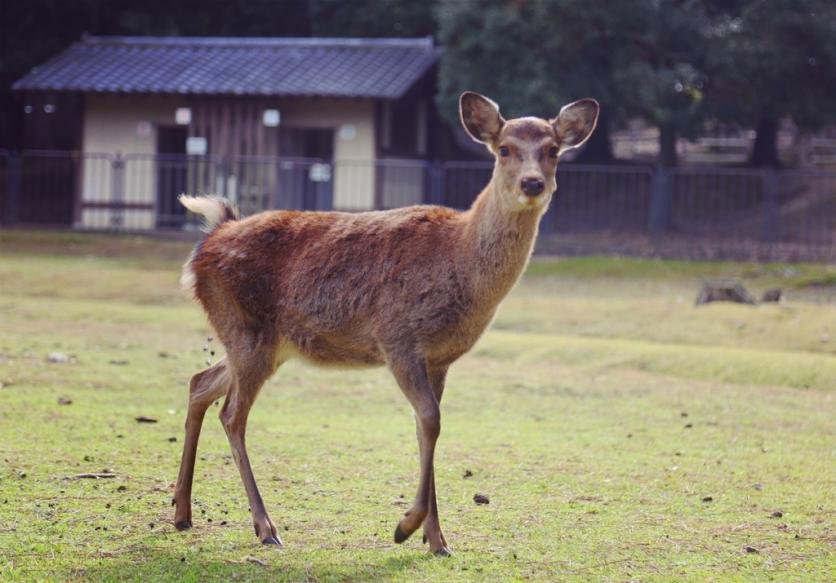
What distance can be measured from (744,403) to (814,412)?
0.65 metres

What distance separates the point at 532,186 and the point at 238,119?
2306 cm

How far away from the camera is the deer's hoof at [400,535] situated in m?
6.49

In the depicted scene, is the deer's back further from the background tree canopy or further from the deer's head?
the background tree canopy

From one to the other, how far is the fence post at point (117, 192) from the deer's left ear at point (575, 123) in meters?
21.5

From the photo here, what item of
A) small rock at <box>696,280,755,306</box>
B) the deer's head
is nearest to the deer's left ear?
the deer's head

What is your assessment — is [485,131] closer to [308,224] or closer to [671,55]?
[308,224]

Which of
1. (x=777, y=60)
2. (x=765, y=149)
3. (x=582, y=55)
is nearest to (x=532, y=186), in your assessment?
(x=777, y=60)

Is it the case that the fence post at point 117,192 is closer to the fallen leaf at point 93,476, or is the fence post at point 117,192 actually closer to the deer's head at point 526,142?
the fallen leaf at point 93,476

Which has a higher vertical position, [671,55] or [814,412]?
[671,55]

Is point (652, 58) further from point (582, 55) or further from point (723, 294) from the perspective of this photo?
point (723, 294)

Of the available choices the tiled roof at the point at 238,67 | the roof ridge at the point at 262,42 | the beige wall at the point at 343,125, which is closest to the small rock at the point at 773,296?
the beige wall at the point at 343,125

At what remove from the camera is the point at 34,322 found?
16328mm

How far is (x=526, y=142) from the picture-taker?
7.29m

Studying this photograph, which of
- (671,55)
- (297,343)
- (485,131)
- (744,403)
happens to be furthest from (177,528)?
(671,55)
